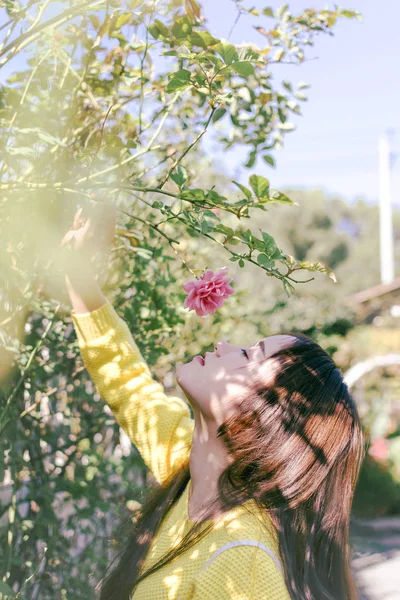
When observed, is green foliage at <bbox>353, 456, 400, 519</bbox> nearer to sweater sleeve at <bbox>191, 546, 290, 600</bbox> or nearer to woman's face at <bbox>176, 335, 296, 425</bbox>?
woman's face at <bbox>176, 335, 296, 425</bbox>

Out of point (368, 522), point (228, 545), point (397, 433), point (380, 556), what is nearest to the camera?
point (228, 545)

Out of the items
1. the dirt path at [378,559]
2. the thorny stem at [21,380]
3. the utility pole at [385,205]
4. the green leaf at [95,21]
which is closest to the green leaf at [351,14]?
the green leaf at [95,21]

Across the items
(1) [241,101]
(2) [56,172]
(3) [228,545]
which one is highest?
(1) [241,101]

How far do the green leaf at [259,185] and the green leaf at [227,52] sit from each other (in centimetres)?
A: 22

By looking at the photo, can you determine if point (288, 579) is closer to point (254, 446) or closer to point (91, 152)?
point (254, 446)

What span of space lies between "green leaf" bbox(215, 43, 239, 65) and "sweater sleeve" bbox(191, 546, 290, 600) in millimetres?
960

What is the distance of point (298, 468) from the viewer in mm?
1557

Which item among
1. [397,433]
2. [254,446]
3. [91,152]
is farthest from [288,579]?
[397,433]

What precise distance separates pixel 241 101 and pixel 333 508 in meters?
1.28

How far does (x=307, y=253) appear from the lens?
107 feet

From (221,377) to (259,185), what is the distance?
1.76ft

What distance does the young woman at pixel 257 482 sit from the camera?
4.67 feet

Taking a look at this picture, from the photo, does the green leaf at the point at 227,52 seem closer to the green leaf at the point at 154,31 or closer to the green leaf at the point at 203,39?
the green leaf at the point at 203,39

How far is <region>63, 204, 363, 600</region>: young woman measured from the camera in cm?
142
